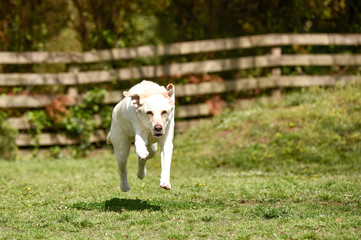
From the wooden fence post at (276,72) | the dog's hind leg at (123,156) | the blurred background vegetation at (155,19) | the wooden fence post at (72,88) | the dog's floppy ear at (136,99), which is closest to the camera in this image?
the dog's floppy ear at (136,99)

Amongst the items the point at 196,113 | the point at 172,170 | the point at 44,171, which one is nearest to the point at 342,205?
the point at 172,170

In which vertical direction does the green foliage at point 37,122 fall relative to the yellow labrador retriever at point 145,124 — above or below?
below

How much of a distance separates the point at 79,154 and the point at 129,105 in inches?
348

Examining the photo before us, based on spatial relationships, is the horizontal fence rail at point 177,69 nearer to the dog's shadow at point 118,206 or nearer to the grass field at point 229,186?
the grass field at point 229,186

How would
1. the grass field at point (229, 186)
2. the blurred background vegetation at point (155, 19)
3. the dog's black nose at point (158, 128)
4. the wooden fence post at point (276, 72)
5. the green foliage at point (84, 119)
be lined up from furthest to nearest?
the blurred background vegetation at point (155, 19) → the wooden fence post at point (276, 72) → the green foliage at point (84, 119) → the dog's black nose at point (158, 128) → the grass field at point (229, 186)

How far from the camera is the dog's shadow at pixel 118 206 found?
7824mm

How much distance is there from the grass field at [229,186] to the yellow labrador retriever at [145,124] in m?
0.74

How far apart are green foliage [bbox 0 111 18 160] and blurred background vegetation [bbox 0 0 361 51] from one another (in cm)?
309

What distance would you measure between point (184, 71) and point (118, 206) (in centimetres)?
907

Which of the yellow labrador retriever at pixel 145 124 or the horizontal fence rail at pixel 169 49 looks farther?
the horizontal fence rail at pixel 169 49

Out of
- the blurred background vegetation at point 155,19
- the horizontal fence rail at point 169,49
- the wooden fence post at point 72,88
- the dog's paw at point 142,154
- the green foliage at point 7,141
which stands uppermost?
the blurred background vegetation at point 155,19

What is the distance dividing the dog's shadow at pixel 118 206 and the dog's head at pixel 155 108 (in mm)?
1338

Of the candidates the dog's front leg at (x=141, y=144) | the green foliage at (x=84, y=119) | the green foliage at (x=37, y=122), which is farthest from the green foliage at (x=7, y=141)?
the dog's front leg at (x=141, y=144)

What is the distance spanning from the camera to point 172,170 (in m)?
13.4
